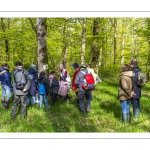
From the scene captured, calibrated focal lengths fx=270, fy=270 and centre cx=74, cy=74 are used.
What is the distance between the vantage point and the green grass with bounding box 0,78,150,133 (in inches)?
326

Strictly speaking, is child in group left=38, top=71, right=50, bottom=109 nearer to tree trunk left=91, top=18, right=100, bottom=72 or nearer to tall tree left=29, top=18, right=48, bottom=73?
tall tree left=29, top=18, right=48, bottom=73

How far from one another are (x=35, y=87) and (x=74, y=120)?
2.48 m

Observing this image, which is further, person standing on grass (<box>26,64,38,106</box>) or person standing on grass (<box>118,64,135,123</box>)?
person standing on grass (<box>26,64,38,106</box>)

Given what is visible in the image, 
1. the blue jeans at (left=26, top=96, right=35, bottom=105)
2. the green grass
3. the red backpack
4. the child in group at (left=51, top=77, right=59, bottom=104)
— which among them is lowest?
the green grass

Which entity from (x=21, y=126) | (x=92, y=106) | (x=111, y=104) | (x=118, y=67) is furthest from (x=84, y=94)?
(x=118, y=67)

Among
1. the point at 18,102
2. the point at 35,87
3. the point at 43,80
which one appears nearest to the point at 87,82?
the point at 43,80

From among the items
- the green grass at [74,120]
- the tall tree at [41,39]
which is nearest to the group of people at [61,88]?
the green grass at [74,120]

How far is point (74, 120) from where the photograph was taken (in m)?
9.21

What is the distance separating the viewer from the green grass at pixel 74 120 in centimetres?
829

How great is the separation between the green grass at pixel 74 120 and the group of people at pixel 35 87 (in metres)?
0.36

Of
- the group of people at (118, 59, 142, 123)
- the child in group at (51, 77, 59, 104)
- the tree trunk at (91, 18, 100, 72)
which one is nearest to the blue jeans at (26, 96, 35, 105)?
the child in group at (51, 77, 59, 104)

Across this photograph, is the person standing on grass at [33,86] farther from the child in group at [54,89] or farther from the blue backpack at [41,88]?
the child in group at [54,89]

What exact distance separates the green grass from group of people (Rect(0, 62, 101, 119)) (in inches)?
14.1
